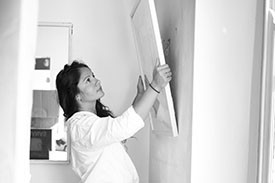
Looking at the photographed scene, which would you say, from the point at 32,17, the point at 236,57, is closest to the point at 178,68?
the point at 236,57

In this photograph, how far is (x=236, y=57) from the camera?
1570 millimetres

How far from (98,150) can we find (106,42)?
82cm

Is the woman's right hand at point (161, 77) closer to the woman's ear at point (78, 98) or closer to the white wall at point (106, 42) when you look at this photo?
the woman's ear at point (78, 98)

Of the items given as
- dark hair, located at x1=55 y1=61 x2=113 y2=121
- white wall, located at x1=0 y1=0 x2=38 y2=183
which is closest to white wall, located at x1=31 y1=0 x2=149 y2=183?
dark hair, located at x1=55 y1=61 x2=113 y2=121

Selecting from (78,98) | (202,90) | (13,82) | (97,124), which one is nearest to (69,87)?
(78,98)

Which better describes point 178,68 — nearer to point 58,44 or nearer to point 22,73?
point 58,44

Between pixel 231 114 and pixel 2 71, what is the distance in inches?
42.9

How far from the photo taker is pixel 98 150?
81.3 inches

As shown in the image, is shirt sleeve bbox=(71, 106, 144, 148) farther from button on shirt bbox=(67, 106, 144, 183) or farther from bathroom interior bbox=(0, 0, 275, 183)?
bathroom interior bbox=(0, 0, 275, 183)

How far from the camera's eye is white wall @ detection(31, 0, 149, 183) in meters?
2.68

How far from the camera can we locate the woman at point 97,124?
182 centimetres

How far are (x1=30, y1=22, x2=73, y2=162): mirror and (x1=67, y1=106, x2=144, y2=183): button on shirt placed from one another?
1.52 ft

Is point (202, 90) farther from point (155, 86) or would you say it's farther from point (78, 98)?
point (78, 98)

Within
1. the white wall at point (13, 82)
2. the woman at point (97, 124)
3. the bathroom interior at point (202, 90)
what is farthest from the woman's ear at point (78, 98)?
the white wall at point (13, 82)
